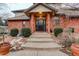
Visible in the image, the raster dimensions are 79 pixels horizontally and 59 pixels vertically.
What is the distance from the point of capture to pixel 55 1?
389cm

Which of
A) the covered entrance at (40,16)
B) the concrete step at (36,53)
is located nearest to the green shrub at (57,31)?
the covered entrance at (40,16)

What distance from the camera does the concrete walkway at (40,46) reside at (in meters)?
3.81

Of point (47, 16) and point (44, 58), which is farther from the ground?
point (47, 16)

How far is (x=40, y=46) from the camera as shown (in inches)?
153

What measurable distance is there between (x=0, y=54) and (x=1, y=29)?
479 mm

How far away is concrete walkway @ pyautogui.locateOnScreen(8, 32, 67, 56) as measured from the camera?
3.81m

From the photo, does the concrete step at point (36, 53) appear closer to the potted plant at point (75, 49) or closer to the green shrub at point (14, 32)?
the potted plant at point (75, 49)

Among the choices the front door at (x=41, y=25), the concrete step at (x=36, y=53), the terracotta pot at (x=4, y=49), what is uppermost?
the front door at (x=41, y=25)

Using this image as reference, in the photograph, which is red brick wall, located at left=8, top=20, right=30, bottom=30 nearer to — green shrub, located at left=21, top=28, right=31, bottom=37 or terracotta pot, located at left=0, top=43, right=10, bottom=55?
green shrub, located at left=21, top=28, right=31, bottom=37

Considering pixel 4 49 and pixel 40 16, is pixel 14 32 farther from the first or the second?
pixel 40 16

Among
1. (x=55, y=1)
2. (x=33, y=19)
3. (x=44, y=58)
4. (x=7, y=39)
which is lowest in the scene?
(x=44, y=58)

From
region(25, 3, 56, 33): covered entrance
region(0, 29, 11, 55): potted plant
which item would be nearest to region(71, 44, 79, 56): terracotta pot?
region(25, 3, 56, 33): covered entrance

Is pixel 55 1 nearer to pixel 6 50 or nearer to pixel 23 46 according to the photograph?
pixel 23 46

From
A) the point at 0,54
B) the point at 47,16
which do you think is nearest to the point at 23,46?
the point at 0,54
